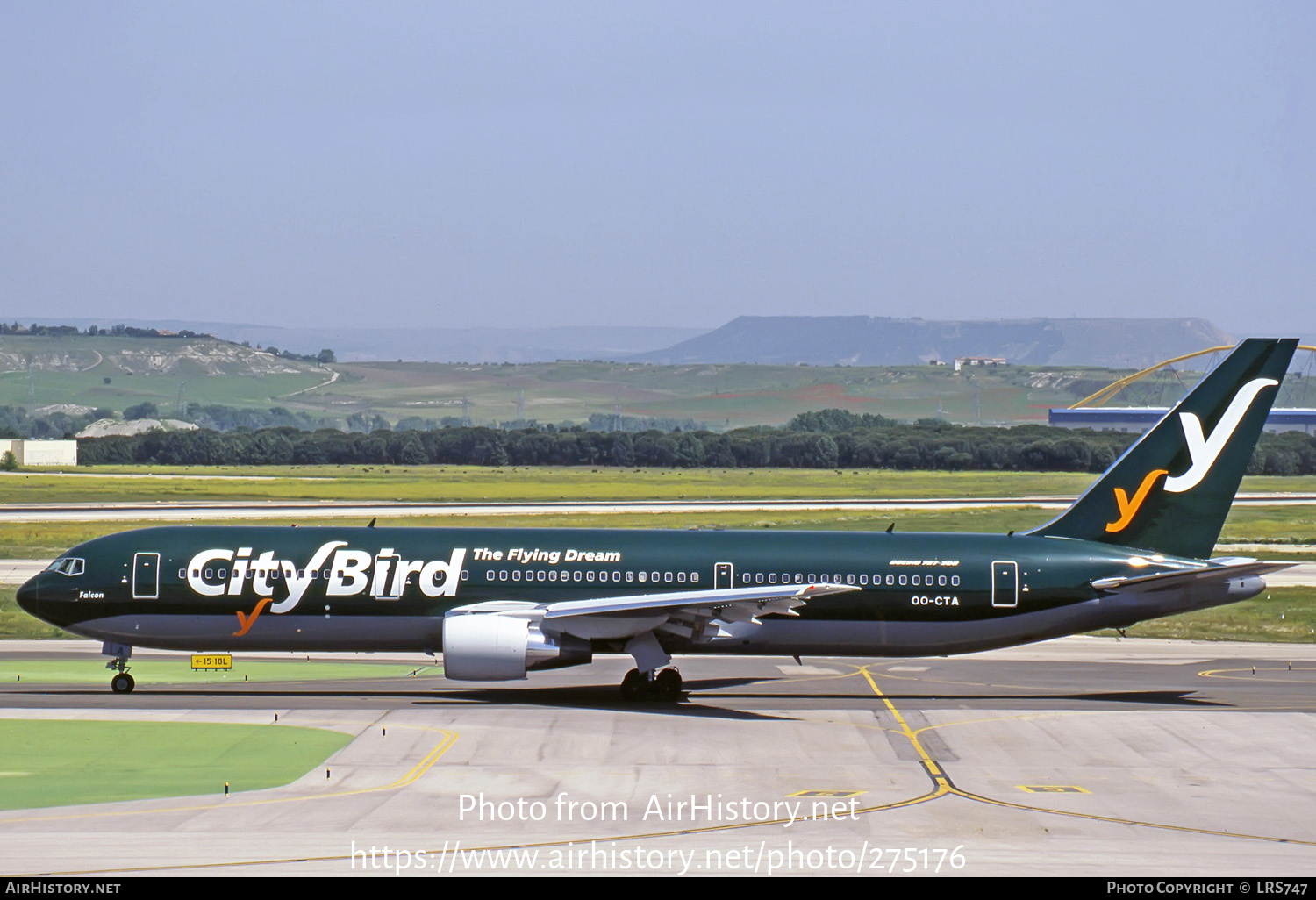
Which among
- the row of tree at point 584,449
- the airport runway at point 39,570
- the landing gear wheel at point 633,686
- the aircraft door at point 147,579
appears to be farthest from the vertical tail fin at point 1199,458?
the row of tree at point 584,449

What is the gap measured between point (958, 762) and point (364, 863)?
13.5 meters

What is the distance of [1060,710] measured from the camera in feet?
120

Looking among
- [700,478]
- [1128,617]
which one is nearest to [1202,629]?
[1128,617]

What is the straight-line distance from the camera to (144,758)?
2912cm

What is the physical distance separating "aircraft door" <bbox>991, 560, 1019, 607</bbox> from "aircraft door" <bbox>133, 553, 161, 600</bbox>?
21745 millimetres

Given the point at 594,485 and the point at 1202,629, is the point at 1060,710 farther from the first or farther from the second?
the point at 594,485

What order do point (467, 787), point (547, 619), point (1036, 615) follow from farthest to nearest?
point (1036, 615) < point (547, 619) < point (467, 787)

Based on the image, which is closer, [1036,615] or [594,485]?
[1036,615]

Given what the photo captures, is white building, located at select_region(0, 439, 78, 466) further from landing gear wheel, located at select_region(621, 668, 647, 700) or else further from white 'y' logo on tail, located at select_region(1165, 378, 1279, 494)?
white 'y' logo on tail, located at select_region(1165, 378, 1279, 494)

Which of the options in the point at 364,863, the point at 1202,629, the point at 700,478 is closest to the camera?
the point at 364,863

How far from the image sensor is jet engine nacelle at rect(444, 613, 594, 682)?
35.1 m

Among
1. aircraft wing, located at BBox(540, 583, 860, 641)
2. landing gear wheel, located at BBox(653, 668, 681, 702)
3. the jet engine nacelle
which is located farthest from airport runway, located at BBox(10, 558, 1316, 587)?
landing gear wheel, located at BBox(653, 668, 681, 702)

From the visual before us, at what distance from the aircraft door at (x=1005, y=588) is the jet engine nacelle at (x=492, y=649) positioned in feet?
38.5

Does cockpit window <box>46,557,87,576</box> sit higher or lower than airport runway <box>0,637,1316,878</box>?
higher
